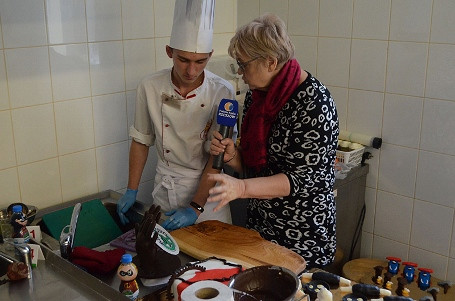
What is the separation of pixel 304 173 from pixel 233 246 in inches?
11.4

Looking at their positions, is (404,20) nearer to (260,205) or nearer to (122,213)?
(260,205)

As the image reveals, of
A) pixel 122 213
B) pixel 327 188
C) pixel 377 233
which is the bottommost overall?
pixel 377 233

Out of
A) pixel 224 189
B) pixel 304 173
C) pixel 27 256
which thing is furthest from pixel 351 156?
pixel 27 256

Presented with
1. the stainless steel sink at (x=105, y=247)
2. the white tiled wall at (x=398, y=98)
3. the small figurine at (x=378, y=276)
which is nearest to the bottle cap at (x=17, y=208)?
the stainless steel sink at (x=105, y=247)

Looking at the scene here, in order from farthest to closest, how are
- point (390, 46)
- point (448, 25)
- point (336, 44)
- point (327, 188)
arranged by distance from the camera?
point (336, 44), point (390, 46), point (448, 25), point (327, 188)

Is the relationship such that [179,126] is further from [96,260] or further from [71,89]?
[96,260]

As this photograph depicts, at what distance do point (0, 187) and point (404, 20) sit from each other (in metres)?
1.68

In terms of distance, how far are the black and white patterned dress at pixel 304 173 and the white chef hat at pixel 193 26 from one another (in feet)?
0.76

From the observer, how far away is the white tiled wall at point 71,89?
176 centimetres

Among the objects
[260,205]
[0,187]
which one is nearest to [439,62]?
[260,205]

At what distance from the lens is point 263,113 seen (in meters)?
1.56

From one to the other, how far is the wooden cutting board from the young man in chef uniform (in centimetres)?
11

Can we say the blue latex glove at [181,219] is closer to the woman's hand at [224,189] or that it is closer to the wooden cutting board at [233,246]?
the wooden cutting board at [233,246]

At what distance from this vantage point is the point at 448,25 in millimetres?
2037
